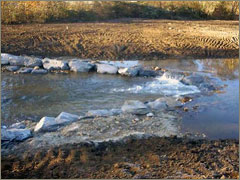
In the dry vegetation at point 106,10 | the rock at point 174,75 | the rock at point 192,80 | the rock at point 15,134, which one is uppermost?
the dry vegetation at point 106,10

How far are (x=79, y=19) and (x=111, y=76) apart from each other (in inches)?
390

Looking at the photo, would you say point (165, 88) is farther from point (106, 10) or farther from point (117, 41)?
point (106, 10)

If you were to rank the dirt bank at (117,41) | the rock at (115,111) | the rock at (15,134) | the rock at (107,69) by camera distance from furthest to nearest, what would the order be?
the dirt bank at (117,41), the rock at (107,69), the rock at (115,111), the rock at (15,134)

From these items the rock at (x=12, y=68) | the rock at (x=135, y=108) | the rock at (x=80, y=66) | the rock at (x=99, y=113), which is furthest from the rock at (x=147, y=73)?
the rock at (x=12, y=68)

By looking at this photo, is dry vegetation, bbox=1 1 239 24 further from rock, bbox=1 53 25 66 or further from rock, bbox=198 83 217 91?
rock, bbox=198 83 217 91

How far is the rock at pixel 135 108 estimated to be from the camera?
24.5 feet

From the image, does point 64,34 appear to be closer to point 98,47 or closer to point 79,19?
point 98,47

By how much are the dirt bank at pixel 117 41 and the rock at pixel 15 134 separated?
7377mm

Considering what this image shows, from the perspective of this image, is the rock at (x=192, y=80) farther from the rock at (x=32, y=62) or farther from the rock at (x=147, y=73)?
the rock at (x=32, y=62)

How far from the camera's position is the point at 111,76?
10.8m

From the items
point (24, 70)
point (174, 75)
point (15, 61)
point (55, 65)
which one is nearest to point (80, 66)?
point (55, 65)

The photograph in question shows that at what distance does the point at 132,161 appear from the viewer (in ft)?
17.0

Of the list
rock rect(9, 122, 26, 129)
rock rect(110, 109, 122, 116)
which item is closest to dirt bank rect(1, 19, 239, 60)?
rock rect(110, 109, 122, 116)

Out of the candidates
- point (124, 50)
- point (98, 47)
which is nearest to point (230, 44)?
point (124, 50)
